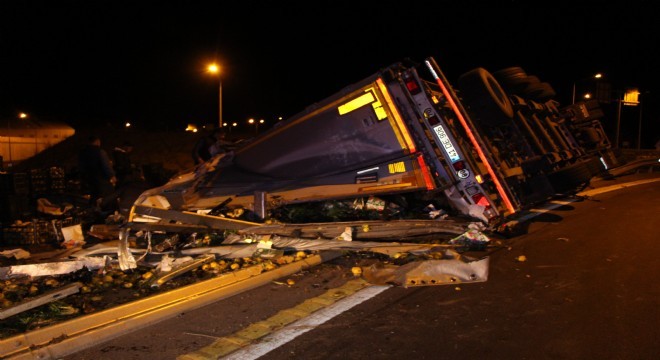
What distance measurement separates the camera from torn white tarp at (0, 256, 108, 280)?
14.9 ft

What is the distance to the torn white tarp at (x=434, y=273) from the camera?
176 inches

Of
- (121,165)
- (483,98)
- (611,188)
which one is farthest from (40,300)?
(611,188)

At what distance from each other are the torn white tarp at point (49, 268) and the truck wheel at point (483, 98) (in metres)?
5.40

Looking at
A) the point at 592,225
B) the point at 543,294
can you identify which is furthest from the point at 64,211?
the point at 592,225

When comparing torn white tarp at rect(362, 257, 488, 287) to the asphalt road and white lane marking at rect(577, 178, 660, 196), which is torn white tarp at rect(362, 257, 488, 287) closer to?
the asphalt road

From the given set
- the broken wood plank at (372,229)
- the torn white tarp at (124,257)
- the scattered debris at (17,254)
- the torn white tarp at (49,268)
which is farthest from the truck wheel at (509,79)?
the scattered debris at (17,254)

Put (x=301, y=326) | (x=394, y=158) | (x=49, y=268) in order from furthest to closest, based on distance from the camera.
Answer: (x=394, y=158), (x=49, y=268), (x=301, y=326)

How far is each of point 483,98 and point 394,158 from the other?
6.01 feet

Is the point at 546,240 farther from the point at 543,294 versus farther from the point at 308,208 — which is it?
the point at 308,208

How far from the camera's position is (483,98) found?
6.93 m

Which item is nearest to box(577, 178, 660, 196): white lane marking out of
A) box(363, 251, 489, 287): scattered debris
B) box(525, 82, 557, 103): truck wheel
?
box(525, 82, 557, 103): truck wheel

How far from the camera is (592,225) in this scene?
23.0 ft

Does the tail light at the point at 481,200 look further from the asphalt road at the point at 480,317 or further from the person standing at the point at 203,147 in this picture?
the person standing at the point at 203,147

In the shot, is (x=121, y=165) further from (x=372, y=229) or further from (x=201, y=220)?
(x=372, y=229)
